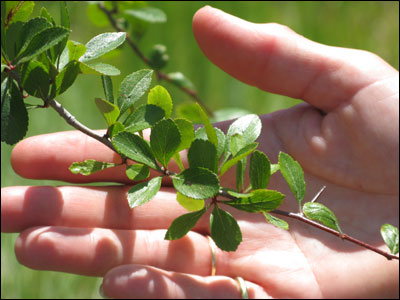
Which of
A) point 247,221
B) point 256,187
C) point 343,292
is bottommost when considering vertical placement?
point 343,292

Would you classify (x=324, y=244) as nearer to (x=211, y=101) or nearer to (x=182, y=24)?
(x=211, y=101)

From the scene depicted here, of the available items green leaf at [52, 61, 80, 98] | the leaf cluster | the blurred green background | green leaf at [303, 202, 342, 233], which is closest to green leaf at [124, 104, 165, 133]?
the leaf cluster

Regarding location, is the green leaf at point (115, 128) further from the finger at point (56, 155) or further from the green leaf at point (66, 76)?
the finger at point (56, 155)

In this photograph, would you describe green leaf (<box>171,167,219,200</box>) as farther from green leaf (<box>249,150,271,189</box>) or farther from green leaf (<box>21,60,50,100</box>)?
green leaf (<box>21,60,50,100</box>)

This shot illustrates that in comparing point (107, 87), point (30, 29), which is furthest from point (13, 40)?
point (107, 87)

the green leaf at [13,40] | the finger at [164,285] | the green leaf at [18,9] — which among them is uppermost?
the green leaf at [18,9]

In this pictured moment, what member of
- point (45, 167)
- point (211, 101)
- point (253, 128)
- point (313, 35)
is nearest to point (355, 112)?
point (253, 128)

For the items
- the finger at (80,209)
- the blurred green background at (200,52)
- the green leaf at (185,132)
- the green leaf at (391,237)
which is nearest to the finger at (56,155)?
the finger at (80,209)
